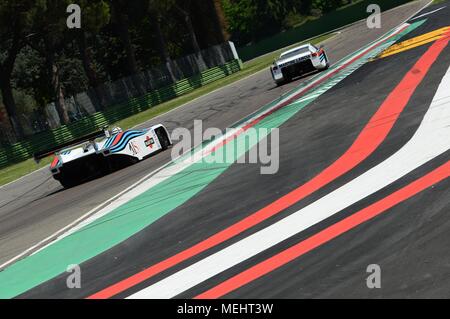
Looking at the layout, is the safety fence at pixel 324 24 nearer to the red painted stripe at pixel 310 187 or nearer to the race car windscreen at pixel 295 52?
the race car windscreen at pixel 295 52

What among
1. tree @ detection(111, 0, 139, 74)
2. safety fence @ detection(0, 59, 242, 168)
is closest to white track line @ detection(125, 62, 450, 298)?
safety fence @ detection(0, 59, 242, 168)

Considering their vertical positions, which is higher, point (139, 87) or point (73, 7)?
point (73, 7)

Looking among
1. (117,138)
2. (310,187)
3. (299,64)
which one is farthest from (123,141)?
(299,64)

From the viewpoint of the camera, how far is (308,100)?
60.1 feet

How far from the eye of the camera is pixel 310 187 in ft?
30.8

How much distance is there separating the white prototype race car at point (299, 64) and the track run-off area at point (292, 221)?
32.7 feet

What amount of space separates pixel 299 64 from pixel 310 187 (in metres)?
16.5

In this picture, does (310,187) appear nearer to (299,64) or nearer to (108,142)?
(108,142)

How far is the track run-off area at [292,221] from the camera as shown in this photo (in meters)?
6.24

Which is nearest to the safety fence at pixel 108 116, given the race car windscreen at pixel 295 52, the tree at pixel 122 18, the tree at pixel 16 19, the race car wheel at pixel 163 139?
the tree at pixel 16 19

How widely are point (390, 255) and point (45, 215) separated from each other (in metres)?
9.19

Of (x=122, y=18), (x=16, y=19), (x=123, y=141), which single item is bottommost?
(x=123, y=141)

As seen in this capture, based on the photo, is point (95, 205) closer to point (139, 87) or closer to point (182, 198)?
point (182, 198)
